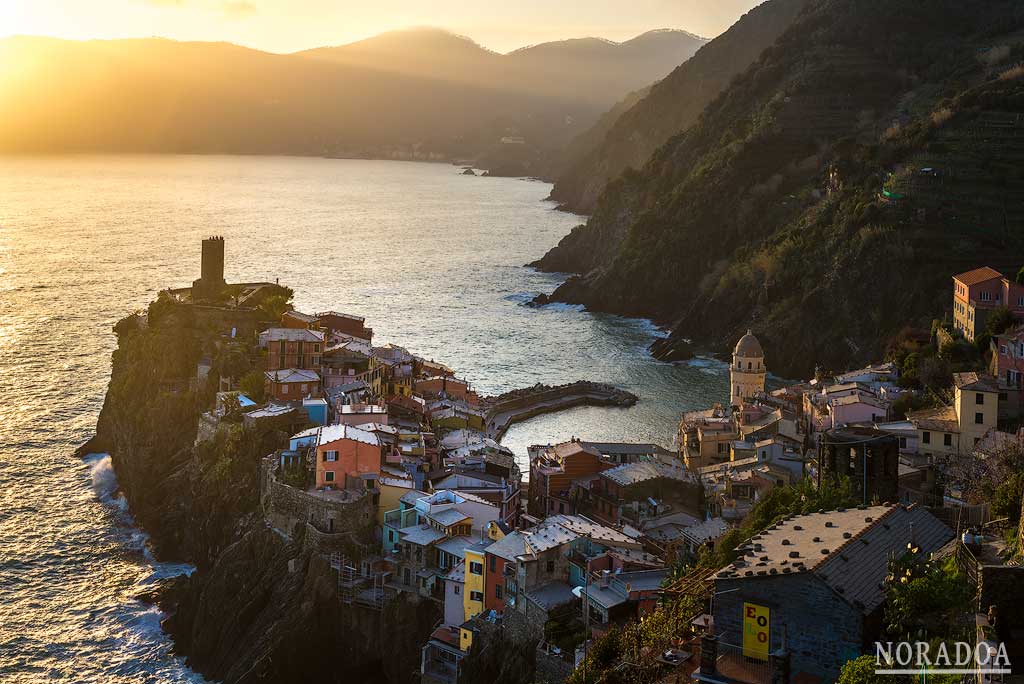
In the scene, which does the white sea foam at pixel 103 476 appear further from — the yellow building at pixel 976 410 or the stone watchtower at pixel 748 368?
the yellow building at pixel 976 410

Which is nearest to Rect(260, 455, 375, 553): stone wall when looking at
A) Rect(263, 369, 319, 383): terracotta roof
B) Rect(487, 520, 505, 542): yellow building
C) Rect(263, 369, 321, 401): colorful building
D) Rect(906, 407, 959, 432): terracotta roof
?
Rect(487, 520, 505, 542): yellow building

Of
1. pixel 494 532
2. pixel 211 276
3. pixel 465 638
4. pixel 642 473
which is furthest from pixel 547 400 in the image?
pixel 465 638

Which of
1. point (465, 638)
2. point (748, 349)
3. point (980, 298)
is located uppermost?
point (980, 298)

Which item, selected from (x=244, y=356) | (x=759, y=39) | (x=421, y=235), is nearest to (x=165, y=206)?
(x=421, y=235)

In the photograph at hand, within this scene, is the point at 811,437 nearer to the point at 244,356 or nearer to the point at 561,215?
the point at 244,356

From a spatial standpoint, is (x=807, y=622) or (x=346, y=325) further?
(x=346, y=325)

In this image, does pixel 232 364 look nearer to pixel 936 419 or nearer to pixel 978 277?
pixel 936 419
